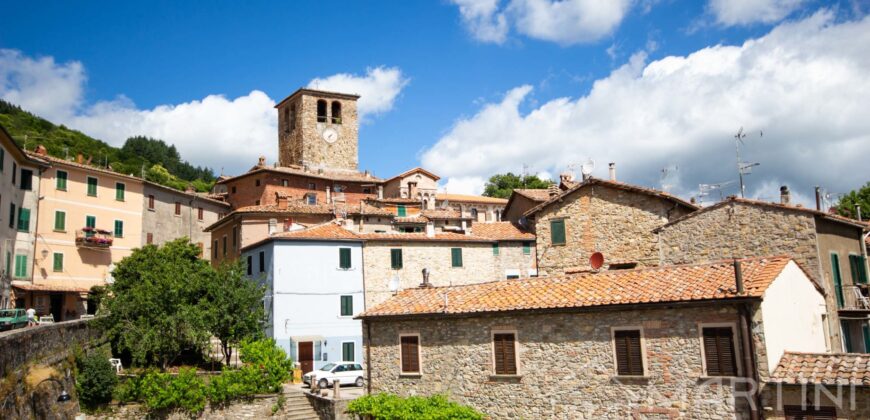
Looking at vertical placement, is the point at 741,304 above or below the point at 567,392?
above

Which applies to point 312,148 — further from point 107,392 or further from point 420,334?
point 420,334

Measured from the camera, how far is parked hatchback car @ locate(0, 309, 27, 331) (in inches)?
1013

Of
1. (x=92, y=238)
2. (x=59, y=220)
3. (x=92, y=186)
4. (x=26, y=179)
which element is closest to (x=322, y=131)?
(x=92, y=186)

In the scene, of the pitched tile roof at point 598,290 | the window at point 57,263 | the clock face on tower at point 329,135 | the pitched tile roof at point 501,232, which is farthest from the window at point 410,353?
the clock face on tower at point 329,135

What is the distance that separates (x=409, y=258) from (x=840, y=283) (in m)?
20.2

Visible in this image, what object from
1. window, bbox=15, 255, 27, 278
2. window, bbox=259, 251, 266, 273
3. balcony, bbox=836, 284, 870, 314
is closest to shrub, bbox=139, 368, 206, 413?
window, bbox=259, 251, 266, 273

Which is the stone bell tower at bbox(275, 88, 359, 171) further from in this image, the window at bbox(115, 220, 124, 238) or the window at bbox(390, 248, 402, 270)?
the window at bbox(390, 248, 402, 270)

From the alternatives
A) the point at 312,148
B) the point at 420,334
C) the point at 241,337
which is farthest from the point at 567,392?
the point at 312,148

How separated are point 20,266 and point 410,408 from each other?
93.5 ft

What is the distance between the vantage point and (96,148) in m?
85.5

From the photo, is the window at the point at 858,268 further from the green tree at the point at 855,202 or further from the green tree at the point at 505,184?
the green tree at the point at 505,184

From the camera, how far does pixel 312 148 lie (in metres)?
67.1

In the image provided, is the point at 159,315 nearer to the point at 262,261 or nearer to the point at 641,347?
the point at 262,261

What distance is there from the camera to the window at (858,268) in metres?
25.1
